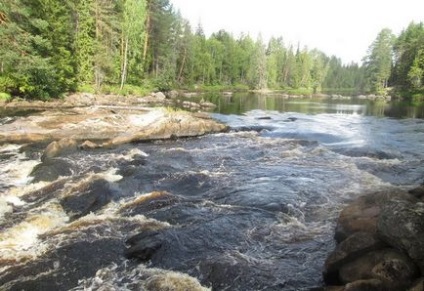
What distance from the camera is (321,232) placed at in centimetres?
1171

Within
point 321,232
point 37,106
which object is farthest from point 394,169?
point 37,106

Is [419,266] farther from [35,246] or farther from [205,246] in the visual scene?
[35,246]

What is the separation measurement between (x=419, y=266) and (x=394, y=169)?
1310 centimetres

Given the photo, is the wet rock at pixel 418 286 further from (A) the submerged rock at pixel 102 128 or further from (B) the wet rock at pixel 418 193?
(A) the submerged rock at pixel 102 128

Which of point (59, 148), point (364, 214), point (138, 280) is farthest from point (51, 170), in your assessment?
point (364, 214)

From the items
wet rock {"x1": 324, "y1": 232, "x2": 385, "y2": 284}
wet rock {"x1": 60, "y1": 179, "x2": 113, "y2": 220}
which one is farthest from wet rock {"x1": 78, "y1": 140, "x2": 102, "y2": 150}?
wet rock {"x1": 324, "y1": 232, "x2": 385, "y2": 284}

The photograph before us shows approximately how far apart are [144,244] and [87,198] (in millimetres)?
4777

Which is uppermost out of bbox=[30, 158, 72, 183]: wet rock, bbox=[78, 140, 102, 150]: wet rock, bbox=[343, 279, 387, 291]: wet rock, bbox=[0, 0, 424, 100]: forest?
bbox=[0, 0, 424, 100]: forest

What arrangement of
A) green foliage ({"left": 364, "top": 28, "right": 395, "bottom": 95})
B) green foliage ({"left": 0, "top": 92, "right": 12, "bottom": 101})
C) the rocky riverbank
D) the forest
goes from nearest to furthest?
the rocky riverbank, green foliage ({"left": 0, "top": 92, "right": 12, "bottom": 101}), the forest, green foliage ({"left": 364, "top": 28, "right": 395, "bottom": 95})

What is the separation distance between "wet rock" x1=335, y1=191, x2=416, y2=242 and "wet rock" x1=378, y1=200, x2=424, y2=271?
4.21 ft

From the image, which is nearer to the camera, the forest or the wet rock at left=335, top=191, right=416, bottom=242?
the wet rock at left=335, top=191, right=416, bottom=242

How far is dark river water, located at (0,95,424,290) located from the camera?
955cm

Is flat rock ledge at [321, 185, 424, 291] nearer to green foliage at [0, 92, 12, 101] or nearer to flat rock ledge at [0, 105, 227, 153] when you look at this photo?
flat rock ledge at [0, 105, 227, 153]

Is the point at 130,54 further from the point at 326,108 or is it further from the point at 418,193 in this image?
the point at 418,193
